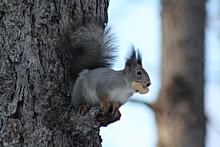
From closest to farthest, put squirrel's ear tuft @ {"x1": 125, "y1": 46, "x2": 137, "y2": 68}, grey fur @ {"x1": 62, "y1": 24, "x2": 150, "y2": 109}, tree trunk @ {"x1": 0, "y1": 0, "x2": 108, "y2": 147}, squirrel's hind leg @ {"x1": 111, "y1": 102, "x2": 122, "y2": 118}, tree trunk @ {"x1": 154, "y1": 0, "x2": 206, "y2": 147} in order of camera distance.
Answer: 1. tree trunk @ {"x1": 0, "y1": 0, "x2": 108, "y2": 147}
2. squirrel's hind leg @ {"x1": 111, "y1": 102, "x2": 122, "y2": 118}
3. grey fur @ {"x1": 62, "y1": 24, "x2": 150, "y2": 109}
4. squirrel's ear tuft @ {"x1": 125, "y1": 46, "x2": 137, "y2": 68}
5. tree trunk @ {"x1": 154, "y1": 0, "x2": 206, "y2": 147}

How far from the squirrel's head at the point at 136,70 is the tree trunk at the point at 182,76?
1.20 m

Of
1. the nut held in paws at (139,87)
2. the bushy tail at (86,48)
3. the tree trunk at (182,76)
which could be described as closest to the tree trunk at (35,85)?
the bushy tail at (86,48)

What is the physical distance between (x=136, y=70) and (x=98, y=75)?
7.4 inches

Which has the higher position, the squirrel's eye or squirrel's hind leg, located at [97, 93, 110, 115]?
the squirrel's eye

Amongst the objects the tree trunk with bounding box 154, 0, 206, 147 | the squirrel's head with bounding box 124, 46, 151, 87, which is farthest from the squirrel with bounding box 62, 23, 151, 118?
the tree trunk with bounding box 154, 0, 206, 147

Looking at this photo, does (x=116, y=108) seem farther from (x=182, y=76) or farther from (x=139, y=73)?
(x=182, y=76)

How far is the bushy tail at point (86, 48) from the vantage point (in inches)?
64.5

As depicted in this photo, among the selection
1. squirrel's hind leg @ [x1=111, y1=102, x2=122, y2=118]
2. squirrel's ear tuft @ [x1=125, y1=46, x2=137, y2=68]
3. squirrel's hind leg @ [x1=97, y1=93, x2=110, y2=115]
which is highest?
squirrel's ear tuft @ [x1=125, y1=46, x2=137, y2=68]

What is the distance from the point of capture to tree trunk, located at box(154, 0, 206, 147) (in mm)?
3041

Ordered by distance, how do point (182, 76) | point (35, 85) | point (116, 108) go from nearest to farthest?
point (35, 85)
point (116, 108)
point (182, 76)

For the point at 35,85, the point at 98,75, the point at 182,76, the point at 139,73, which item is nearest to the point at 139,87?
the point at 139,73

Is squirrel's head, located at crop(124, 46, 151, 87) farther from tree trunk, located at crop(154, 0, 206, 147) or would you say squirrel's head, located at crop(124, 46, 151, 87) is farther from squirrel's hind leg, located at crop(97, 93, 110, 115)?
tree trunk, located at crop(154, 0, 206, 147)

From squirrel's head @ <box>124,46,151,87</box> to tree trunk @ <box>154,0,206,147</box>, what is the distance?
1.20 m

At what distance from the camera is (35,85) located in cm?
150
